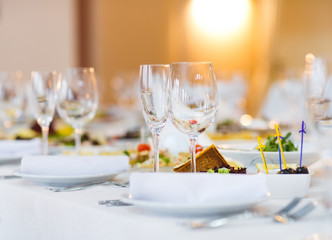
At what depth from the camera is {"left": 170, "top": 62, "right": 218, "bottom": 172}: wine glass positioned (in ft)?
4.41

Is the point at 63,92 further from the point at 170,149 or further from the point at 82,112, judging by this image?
the point at 170,149

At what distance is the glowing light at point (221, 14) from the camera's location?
8117 mm

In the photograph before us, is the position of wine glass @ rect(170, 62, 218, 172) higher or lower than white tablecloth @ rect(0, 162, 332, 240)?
higher

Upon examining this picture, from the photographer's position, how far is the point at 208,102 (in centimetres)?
135

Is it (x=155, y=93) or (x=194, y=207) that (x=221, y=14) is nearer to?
(x=155, y=93)

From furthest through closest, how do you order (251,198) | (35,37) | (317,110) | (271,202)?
(35,37), (317,110), (271,202), (251,198)

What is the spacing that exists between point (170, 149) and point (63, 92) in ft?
1.22

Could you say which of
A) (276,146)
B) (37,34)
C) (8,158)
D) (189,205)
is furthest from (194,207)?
(37,34)

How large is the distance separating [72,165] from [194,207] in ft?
1.82

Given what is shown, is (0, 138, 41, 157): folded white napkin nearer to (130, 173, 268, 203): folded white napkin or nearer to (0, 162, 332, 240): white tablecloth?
(0, 162, 332, 240): white tablecloth

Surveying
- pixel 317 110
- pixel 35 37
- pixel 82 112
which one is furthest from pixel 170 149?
pixel 35 37

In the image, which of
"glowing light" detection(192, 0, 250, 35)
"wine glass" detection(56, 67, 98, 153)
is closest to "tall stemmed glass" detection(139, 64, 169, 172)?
"wine glass" detection(56, 67, 98, 153)

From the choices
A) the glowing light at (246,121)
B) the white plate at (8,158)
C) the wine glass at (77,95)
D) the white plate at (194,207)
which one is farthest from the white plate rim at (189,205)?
the glowing light at (246,121)

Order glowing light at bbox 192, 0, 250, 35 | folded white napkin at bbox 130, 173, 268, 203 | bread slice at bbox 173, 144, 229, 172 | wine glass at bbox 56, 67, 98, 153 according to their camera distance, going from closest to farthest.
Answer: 1. folded white napkin at bbox 130, 173, 268, 203
2. bread slice at bbox 173, 144, 229, 172
3. wine glass at bbox 56, 67, 98, 153
4. glowing light at bbox 192, 0, 250, 35
